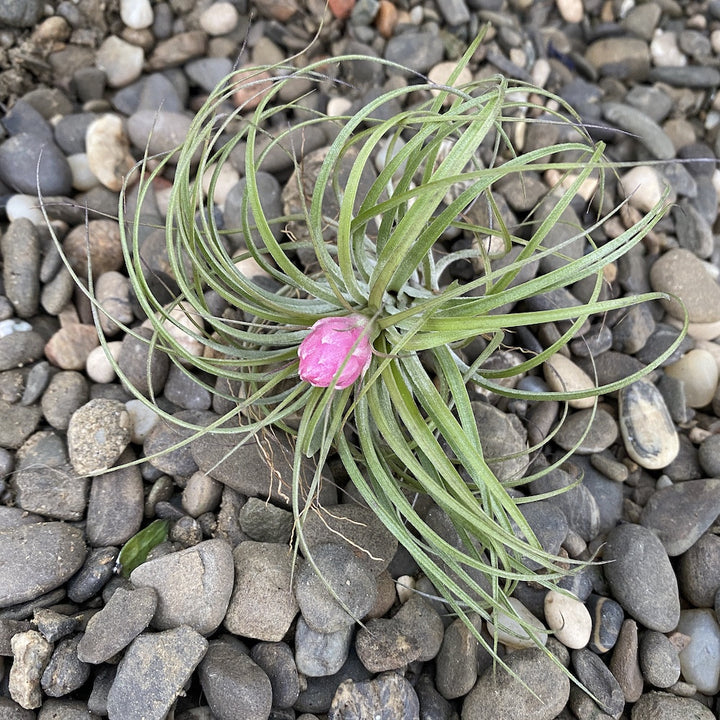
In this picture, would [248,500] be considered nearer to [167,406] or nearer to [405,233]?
[167,406]

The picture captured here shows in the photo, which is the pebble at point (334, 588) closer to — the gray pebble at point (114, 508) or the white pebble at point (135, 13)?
the gray pebble at point (114, 508)

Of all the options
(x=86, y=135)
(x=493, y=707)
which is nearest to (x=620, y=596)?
(x=493, y=707)

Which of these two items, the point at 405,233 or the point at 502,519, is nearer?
the point at 405,233

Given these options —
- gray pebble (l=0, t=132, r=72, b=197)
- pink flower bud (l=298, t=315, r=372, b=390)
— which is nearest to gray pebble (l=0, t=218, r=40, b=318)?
gray pebble (l=0, t=132, r=72, b=197)

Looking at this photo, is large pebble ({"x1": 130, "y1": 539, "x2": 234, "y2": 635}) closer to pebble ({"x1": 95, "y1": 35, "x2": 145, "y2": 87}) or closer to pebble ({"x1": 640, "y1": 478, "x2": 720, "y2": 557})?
pebble ({"x1": 640, "y1": 478, "x2": 720, "y2": 557})

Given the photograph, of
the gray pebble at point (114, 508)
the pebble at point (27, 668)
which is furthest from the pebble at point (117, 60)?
the pebble at point (27, 668)

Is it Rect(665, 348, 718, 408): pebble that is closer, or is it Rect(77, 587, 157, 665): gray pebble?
Rect(77, 587, 157, 665): gray pebble

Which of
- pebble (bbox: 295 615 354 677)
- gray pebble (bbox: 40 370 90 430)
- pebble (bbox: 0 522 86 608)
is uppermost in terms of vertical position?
gray pebble (bbox: 40 370 90 430)

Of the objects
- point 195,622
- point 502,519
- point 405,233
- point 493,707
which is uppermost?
point 405,233
